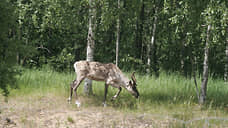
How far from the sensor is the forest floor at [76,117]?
28.6 ft

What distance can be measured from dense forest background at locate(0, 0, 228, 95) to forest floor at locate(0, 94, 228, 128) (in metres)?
2.72

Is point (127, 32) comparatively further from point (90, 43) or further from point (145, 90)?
point (90, 43)

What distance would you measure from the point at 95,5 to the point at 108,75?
9.68ft

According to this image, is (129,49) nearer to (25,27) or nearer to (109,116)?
(25,27)

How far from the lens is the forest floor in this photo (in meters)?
8.72

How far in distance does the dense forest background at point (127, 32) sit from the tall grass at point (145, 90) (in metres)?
1.31

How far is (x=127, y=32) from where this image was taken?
25781 mm

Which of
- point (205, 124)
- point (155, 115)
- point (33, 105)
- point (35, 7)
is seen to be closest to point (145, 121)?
point (155, 115)

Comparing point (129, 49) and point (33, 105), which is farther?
point (129, 49)

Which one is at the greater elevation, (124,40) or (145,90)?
(124,40)

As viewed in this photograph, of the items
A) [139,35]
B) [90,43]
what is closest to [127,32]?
[139,35]

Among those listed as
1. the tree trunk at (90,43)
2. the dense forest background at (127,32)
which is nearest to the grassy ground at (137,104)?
the tree trunk at (90,43)

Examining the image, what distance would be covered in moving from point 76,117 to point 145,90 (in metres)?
4.81

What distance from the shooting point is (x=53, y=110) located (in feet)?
32.9
